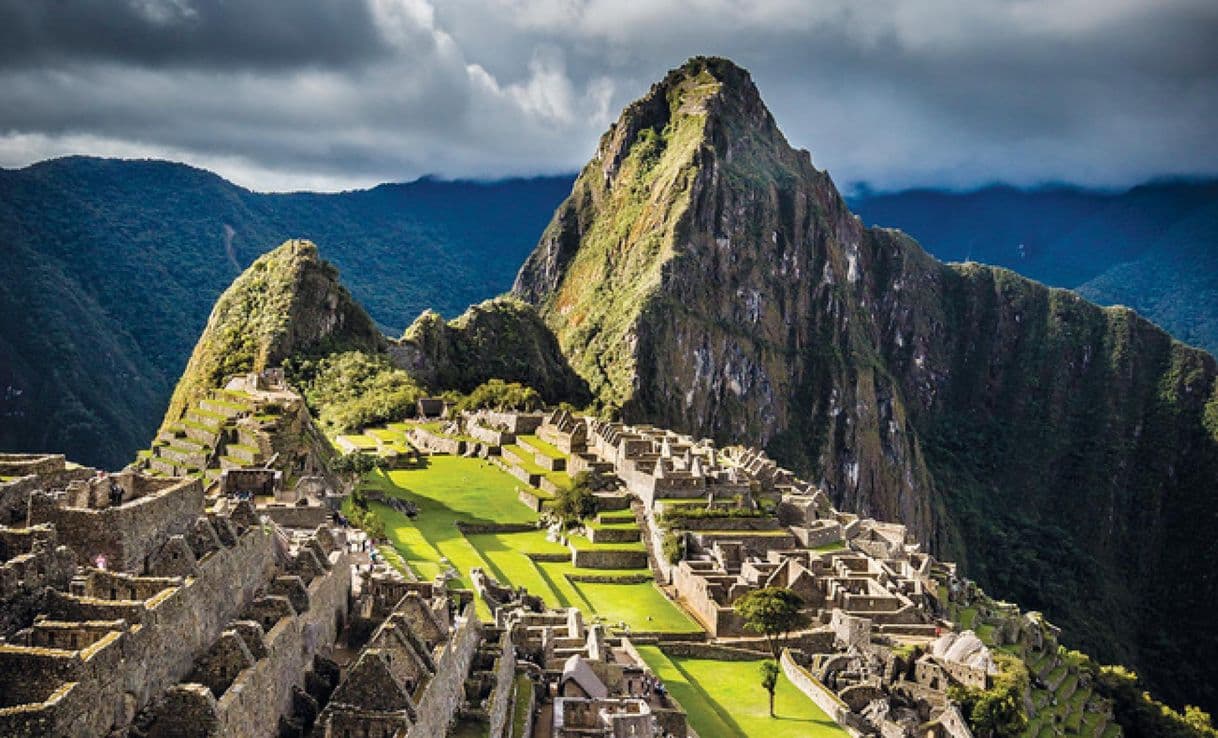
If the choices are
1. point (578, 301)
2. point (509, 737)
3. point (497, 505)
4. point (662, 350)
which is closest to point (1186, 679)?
point (662, 350)

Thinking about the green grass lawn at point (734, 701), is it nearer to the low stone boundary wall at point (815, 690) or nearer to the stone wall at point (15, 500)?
the low stone boundary wall at point (815, 690)

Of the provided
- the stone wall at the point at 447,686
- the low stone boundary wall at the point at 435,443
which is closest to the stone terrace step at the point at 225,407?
the low stone boundary wall at the point at 435,443

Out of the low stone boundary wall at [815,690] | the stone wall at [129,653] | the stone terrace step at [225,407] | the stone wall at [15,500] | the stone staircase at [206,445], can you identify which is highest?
the stone wall at [15,500]

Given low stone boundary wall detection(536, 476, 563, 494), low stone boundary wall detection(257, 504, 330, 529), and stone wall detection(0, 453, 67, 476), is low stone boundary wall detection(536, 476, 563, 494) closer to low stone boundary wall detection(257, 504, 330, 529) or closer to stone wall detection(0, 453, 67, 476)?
low stone boundary wall detection(257, 504, 330, 529)

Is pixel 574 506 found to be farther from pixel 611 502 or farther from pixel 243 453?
pixel 243 453

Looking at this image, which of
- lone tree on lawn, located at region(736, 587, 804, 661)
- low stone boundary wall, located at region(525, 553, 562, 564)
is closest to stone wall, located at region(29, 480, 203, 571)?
lone tree on lawn, located at region(736, 587, 804, 661)

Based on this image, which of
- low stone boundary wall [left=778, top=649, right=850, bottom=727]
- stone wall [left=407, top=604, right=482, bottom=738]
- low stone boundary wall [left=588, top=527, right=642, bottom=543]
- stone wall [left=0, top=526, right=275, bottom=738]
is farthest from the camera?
low stone boundary wall [left=588, top=527, right=642, bottom=543]
